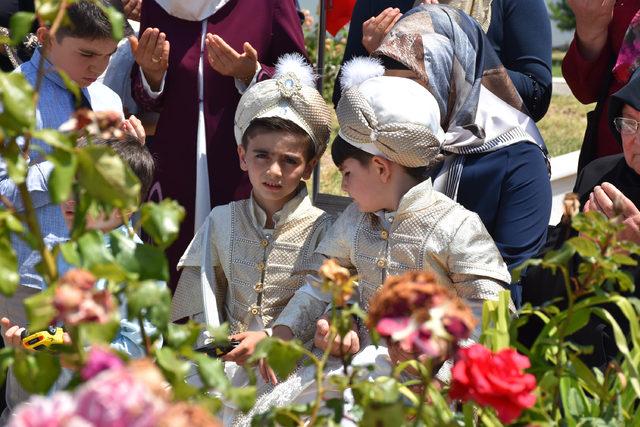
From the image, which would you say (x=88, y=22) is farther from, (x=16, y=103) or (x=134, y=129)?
(x=16, y=103)

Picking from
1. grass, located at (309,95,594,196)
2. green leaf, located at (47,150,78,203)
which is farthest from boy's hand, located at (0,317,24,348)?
grass, located at (309,95,594,196)

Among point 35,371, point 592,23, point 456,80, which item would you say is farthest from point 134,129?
point 35,371

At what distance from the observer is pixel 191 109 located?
364 cm

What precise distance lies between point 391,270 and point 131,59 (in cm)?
163

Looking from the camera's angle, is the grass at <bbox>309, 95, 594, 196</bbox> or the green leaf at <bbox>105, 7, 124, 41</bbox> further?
the grass at <bbox>309, 95, 594, 196</bbox>

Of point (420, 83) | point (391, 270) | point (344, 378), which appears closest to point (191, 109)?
point (420, 83)

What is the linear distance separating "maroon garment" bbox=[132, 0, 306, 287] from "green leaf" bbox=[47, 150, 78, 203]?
7.82 ft

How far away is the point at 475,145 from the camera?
303 cm

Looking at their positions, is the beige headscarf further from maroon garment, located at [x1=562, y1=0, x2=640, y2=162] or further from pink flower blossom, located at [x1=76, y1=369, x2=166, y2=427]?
pink flower blossom, located at [x1=76, y1=369, x2=166, y2=427]

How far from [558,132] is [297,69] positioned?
19.4 feet

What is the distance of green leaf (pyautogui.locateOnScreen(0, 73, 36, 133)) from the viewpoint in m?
1.24

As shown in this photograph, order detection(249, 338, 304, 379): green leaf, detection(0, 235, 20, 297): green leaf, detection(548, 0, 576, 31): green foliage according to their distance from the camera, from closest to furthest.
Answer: detection(0, 235, 20, 297): green leaf < detection(249, 338, 304, 379): green leaf < detection(548, 0, 576, 31): green foliage

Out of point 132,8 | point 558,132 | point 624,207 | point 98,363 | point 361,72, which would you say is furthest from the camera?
point 558,132

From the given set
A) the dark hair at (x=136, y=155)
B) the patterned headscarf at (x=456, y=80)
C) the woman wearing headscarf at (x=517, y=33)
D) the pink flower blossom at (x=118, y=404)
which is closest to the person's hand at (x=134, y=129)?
the dark hair at (x=136, y=155)
